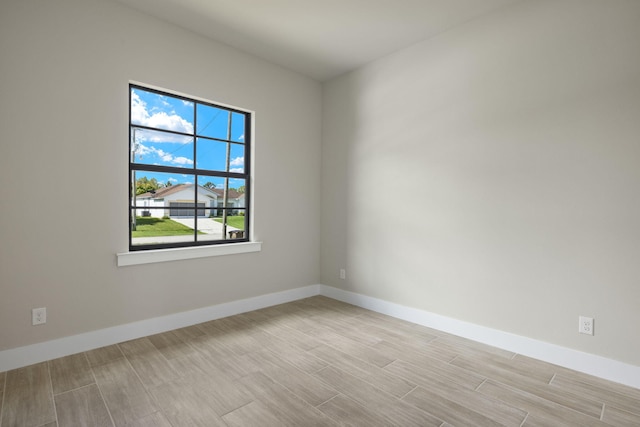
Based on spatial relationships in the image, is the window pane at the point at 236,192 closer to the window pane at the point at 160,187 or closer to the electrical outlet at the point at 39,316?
the window pane at the point at 160,187

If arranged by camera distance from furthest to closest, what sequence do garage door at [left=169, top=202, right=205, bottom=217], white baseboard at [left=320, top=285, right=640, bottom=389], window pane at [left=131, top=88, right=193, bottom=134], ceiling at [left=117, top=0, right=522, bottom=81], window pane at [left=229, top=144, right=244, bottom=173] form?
window pane at [left=229, top=144, right=244, bottom=173], garage door at [left=169, top=202, right=205, bottom=217], window pane at [left=131, top=88, right=193, bottom=134], ceiling at [left=117, top=0, right=522, bottom=81], white baseboard at [left=320, top=285, right=640, bottom=389]

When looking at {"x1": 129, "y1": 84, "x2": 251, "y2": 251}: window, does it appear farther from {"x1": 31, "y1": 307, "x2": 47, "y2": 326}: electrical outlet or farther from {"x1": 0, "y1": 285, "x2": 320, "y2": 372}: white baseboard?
{"x1": 31, "y1": 307, "x2": 47, "y2": 326}: electrical outlet

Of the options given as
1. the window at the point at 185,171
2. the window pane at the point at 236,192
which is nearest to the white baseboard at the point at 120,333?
the window at the point at 185,171

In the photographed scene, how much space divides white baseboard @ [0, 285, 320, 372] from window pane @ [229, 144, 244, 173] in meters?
1.47

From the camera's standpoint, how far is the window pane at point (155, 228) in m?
2.97

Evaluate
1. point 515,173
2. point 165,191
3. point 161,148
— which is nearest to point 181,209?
point 165,191

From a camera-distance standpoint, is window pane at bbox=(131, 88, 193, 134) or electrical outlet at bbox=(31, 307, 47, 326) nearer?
electrical outlet at bbox=(31, 307, 47, 326)

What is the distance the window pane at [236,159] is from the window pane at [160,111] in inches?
20.1

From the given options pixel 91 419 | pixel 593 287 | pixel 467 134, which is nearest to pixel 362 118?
pixel 467 134

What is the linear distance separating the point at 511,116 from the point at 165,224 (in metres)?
3.25

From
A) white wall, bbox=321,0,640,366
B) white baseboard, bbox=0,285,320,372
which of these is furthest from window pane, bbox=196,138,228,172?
white wall, bbox=321,0,640,366

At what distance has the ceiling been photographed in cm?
271

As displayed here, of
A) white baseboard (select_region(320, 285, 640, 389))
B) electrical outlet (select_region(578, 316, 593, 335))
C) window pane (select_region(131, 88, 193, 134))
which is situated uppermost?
window pane (select_region(131, 88, 193, 134))

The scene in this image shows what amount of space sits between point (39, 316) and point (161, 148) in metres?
1.64
